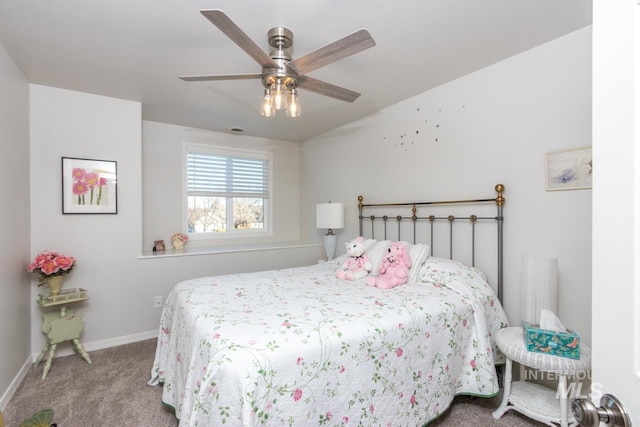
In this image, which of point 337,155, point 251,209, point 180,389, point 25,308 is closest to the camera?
point 180,389

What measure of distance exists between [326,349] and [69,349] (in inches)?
111

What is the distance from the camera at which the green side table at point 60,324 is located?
7.95ft

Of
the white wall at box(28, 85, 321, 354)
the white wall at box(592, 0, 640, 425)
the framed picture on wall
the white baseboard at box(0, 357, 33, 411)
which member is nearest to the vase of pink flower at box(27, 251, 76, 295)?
the white wall at box(28, 85, 321, 354)

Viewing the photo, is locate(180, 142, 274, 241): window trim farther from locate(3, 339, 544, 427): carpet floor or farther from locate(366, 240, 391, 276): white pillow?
locate(366, 240, 391, 276): white pillow

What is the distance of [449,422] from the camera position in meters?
1.81

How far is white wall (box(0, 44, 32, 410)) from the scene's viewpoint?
2.01m

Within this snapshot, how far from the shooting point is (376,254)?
2.59m

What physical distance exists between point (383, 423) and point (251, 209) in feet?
11.4

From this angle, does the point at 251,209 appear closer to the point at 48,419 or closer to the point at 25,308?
the point at 25,308

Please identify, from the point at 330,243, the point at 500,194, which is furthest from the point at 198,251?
the point at 500,194

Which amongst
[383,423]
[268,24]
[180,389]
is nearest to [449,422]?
[383,423]

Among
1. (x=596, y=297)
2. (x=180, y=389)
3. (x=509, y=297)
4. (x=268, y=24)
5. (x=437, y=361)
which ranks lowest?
(x=180, y=389)

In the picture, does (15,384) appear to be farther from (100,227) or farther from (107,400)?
(100,227)

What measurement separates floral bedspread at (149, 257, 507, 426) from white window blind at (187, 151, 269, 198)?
82.5 inches
